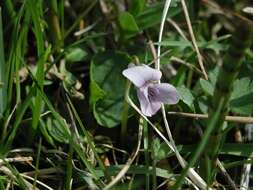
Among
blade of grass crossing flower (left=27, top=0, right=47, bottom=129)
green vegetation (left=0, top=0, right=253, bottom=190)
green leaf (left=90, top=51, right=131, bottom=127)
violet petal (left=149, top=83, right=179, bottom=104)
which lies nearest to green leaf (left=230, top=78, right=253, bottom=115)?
green vegetation (left=0, top=0, right=253, bottom=190)

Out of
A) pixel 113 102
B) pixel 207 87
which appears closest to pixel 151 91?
pixel 207 87

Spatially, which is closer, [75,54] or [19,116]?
[19,116]

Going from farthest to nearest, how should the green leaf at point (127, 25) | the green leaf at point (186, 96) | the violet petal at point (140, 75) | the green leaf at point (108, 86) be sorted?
1. the green leaf at point (127, 25)
2. the green leaf at point (108, 86)
3. the green leaf at point (186, 96)
4. the violet petal at point (140, 75)

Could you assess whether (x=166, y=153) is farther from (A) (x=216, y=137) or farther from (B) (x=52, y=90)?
(B) (x=52, y=90)

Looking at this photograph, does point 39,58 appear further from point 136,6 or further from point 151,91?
point 136,6

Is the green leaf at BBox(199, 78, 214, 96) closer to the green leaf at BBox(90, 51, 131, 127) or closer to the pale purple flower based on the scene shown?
the pale purple flower

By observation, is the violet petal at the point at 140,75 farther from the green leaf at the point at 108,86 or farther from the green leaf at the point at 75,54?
the green leaf at the point at 75,54

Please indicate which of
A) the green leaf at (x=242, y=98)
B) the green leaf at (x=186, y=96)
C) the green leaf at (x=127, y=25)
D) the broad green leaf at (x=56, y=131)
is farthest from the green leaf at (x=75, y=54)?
the green leaf at (x=242, y=98)
